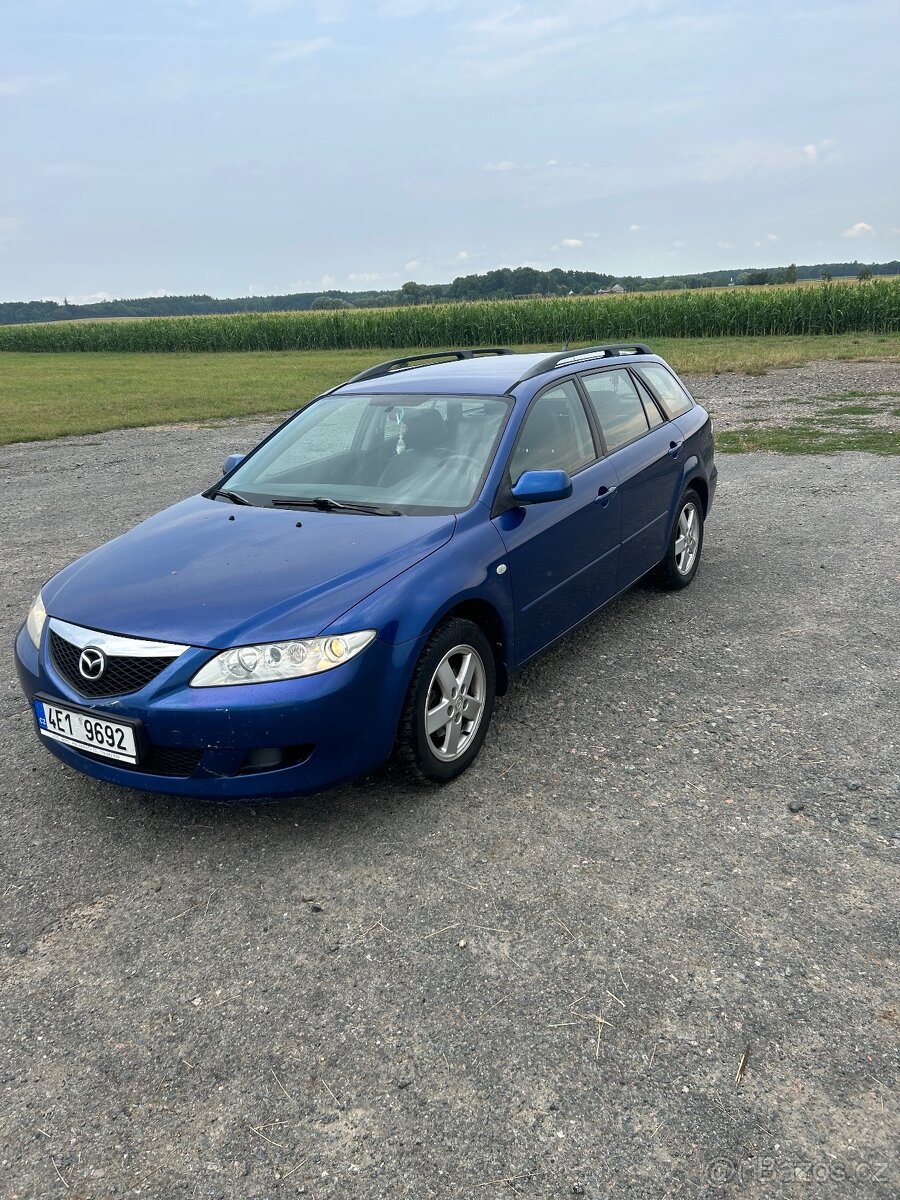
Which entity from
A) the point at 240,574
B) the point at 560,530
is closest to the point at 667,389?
the point at 560,530

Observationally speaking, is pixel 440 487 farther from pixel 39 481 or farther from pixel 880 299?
pixel 880 299

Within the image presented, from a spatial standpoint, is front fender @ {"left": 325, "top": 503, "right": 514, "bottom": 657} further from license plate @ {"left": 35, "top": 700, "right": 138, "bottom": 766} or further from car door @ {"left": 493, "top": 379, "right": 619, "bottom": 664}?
license plate @ {"left": 35, "top": 700, "right": 138, "bottom": 766}

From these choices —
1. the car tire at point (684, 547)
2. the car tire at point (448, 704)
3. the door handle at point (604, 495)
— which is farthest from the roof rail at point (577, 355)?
the car tire at point (448, 704)

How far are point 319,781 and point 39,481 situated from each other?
30.2 feet

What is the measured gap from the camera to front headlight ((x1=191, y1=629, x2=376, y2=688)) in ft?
10.1

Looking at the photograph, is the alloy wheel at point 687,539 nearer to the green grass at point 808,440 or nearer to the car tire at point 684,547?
the car tire at point 684,547

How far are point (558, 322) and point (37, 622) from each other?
3123cm

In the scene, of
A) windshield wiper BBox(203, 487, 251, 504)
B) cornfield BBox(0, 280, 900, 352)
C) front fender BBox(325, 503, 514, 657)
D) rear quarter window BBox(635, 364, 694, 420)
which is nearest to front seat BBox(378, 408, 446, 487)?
front fender BBox(325, 503, 514, 657)

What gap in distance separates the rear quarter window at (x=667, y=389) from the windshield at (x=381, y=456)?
6.06 feet

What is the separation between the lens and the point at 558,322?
32.7 metres

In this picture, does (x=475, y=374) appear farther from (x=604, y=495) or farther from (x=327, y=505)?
(x=327, y=505)

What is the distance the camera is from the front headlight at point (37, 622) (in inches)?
141

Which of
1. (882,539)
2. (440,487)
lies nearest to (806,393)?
(882,539)

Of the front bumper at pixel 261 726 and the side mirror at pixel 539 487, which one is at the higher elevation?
the side mirror at pixel 539 487
